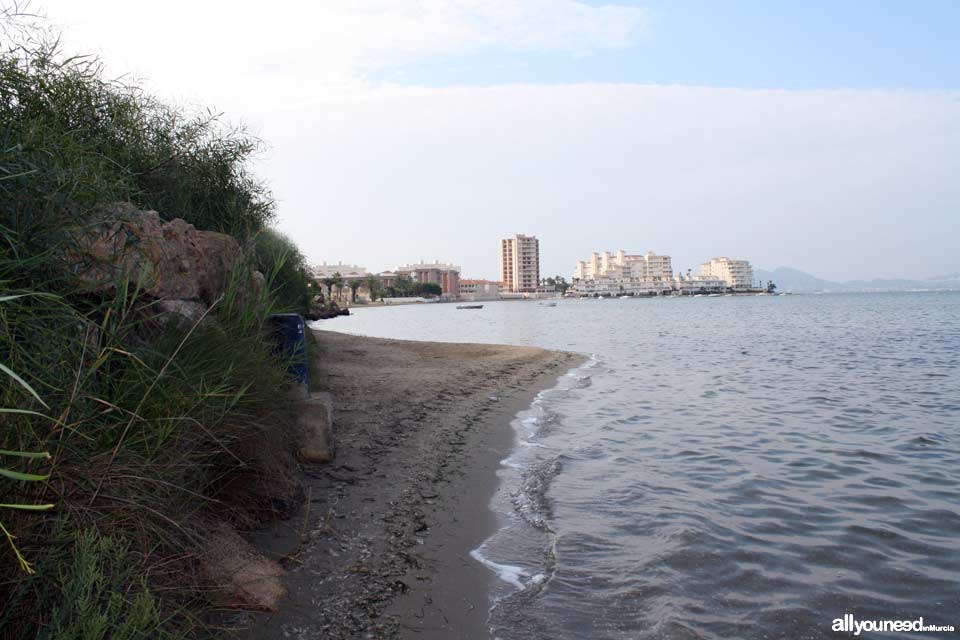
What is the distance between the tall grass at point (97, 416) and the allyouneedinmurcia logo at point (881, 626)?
385 centimetres

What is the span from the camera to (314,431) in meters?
6.32

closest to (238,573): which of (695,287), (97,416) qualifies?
(97,416)

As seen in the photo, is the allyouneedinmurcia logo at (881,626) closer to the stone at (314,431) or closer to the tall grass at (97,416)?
the tall grass at (97,416)

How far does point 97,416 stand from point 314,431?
3.37m

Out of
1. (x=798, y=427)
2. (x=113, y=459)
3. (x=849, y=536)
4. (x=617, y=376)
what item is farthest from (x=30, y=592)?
(x=617, y=376)

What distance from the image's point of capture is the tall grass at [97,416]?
2.42m

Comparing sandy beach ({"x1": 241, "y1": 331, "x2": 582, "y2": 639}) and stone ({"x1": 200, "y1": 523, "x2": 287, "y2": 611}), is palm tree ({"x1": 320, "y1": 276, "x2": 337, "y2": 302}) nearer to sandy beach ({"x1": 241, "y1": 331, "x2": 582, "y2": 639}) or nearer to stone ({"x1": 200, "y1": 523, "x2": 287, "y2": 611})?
sandy beach ({"x1": 241, "y1": 331, "x2": 582, "y2": 639})

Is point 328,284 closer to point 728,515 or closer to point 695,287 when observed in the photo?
point 728,515

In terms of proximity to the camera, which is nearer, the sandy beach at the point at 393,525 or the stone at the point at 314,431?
the sandy beach at the point at 393,525

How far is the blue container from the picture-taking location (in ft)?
21.7

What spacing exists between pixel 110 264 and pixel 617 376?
14659 millimetres

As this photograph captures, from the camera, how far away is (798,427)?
9.99 m

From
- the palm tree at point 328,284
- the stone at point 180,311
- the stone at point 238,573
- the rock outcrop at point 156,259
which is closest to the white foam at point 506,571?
the stone at point 238,573

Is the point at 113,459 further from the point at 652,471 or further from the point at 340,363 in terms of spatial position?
the point at 340,363
